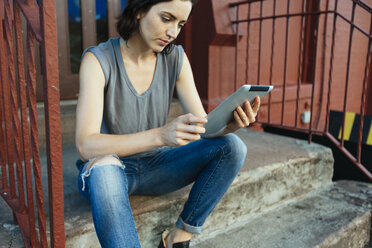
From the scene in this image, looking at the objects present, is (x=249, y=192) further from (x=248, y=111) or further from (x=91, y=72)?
(x=91, y=72)

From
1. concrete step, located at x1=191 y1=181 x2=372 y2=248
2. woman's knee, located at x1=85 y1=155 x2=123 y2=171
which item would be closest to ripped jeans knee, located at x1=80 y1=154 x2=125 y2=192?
woman's knee, located at x1=85 y1=155 x2=123 y2=171

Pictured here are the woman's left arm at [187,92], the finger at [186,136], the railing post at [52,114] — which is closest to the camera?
the railing post at [52,114]

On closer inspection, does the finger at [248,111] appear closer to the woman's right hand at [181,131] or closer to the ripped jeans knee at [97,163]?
the woman's right hand at [181,131]

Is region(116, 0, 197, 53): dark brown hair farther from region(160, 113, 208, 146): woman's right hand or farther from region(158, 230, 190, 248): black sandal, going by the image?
region(158, 230, 190, 248): black sandal

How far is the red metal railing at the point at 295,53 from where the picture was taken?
10.9 ft

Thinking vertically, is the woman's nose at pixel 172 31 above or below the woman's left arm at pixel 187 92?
above

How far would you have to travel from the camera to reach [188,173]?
1.58 meters

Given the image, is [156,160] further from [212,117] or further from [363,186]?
[363,186]

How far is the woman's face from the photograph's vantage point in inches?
55.6

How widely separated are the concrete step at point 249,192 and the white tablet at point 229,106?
0.45 m

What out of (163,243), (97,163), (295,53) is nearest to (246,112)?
(97,163)

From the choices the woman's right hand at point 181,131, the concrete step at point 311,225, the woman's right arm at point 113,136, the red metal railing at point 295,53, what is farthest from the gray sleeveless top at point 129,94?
the red metal railing at point 295,53

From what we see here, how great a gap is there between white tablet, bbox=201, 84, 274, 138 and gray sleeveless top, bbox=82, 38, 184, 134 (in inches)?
11.5

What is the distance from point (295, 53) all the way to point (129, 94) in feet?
10.8
